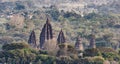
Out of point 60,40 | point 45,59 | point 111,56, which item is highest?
point 45,59

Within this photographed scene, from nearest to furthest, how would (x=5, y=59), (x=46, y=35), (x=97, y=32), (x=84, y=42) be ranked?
(x=5, y=59) < (x=46, y=35) < (x=84, y=42) < (x=97, y=32)

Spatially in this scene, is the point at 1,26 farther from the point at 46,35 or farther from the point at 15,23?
the point at 46,35

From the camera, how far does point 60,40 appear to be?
106 m

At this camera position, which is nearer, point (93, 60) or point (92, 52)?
point (93, 60)

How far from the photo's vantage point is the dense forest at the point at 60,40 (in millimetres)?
94000

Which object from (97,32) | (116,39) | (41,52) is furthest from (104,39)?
(41,52)

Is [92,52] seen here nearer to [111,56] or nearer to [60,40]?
[111,56]

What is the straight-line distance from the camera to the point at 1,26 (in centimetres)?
15175

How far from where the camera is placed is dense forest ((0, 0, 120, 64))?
94000 millimetres

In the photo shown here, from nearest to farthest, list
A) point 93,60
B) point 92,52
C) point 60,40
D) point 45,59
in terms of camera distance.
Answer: point 93,60 → point 45,59 → point 92,52 → point 60,40

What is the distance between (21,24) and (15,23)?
1.20 m

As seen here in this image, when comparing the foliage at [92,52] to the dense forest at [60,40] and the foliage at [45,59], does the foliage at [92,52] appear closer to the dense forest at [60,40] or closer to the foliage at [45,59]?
the dense forest at [60,40]

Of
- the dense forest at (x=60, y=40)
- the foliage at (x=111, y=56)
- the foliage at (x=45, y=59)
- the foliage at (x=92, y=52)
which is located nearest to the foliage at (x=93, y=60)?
the dense forest at (x=60, y=40)

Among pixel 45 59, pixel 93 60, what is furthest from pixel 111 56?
pixel 45 59
